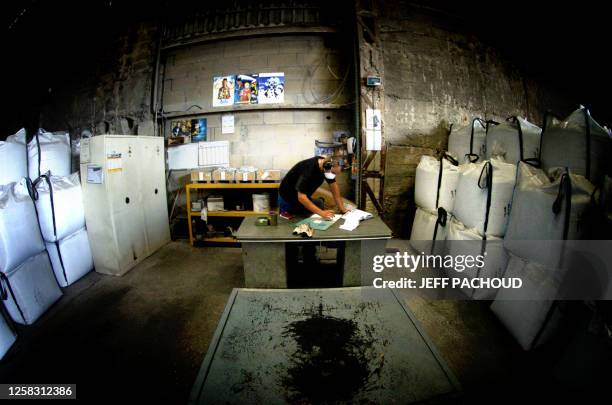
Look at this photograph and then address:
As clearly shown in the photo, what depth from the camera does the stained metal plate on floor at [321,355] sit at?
78 cm

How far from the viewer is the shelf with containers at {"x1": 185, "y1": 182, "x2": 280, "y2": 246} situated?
3.71 metres

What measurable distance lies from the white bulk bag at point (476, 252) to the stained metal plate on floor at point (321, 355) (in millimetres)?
1620

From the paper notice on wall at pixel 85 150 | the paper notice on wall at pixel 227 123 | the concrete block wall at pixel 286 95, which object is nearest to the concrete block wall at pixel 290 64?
the concrete block wall at pixel 286 95

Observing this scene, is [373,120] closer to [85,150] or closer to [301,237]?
[301,237]

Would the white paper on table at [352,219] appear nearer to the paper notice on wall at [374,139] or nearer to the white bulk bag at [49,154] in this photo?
the paper notice on wall at [374,139]

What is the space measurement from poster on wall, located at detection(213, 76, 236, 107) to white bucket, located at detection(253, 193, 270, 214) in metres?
1.80

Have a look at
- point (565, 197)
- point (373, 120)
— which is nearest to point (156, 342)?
point (565, 197)

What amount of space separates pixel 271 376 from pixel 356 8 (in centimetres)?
464

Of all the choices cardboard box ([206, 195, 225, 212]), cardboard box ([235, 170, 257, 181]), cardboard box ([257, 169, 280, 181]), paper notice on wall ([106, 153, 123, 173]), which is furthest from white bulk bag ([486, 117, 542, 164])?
paper notice on wall ([106, 153, 123, 173])

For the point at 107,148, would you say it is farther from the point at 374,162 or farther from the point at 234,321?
the point at 374,162

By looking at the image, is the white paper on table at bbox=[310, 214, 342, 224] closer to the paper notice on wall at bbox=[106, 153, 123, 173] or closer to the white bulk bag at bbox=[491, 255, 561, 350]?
the white bulk bag at bbox=[491, 255, 561, 350]

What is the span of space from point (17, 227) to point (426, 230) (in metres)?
4.57

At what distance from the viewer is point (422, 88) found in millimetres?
3889

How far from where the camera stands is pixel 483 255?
2285 millimetres
